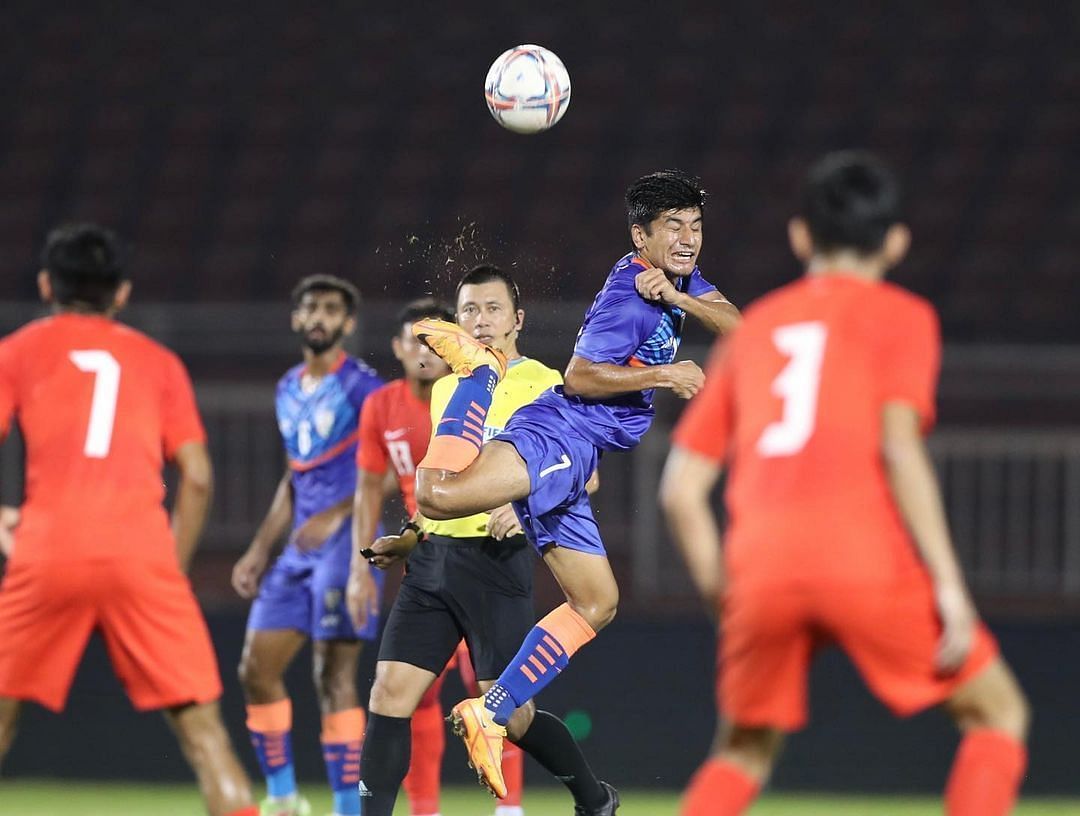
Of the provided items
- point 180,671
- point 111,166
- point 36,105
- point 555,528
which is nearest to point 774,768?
point 555,528

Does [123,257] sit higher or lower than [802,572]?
higher

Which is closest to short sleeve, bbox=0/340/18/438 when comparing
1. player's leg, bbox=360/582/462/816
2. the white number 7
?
the white number 7

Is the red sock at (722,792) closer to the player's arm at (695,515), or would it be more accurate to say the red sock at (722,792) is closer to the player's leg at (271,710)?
the player's arm at (695,515)

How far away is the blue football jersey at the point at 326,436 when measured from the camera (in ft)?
26.0

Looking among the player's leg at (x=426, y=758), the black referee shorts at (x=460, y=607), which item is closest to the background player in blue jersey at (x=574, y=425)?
the black referee shorts at (x=460, y=607)

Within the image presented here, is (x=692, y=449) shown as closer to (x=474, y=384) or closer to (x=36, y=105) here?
(x=474, y=384)

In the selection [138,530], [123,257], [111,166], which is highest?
[111,166]

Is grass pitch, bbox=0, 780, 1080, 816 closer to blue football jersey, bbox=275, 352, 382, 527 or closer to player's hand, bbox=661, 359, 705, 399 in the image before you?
blue football jersey, bbox=275, 352, 382, 527

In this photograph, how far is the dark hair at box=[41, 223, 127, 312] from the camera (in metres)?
4.71

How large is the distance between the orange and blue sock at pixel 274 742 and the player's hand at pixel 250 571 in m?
0.58

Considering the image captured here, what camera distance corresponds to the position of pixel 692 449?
156 inches

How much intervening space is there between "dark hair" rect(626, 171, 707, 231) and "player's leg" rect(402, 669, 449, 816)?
2.00m

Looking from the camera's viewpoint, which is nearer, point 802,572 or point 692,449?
point 802,572

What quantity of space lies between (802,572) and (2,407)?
7.30ft
